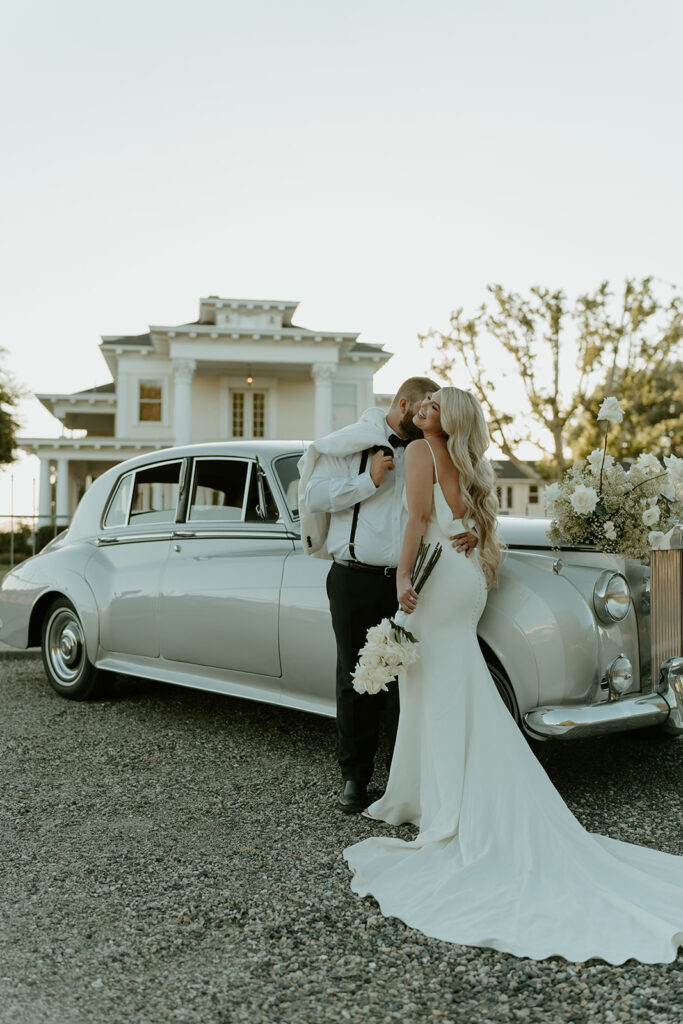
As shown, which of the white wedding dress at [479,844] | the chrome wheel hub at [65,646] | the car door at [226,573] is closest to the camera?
the white wedding dress at [479,844]

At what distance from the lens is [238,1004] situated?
2430 millimetres

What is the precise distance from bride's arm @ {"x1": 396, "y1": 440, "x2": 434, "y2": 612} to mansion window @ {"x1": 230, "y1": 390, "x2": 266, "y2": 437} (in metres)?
25.9

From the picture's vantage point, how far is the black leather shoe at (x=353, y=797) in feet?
13.3

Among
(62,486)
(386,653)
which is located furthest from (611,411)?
(62,486)

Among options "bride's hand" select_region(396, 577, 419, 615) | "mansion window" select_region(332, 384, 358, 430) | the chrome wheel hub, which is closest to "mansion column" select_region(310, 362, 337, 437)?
"mansion window" select_region(332, 384, 358, 430)

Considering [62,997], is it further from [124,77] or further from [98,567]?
[124,77]

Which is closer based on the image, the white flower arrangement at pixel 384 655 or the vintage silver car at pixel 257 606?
the white flower arrangement at pixel 384 655

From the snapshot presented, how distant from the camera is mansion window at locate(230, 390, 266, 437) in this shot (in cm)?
2941

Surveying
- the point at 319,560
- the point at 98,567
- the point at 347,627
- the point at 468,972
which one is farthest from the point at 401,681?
the point at 98,567

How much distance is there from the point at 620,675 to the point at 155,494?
3.23 meters

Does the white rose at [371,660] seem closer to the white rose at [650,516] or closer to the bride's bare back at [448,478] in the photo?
the bride's bare back at [448,478]

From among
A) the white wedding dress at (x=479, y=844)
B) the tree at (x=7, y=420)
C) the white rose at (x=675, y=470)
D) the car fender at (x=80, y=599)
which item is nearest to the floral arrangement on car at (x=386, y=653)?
the white wedding dress at (x=479, y=844)

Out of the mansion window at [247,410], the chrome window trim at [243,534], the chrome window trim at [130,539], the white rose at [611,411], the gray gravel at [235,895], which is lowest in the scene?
the gray gravel at [235,895]

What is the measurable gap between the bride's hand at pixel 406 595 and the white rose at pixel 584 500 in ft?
3.02
